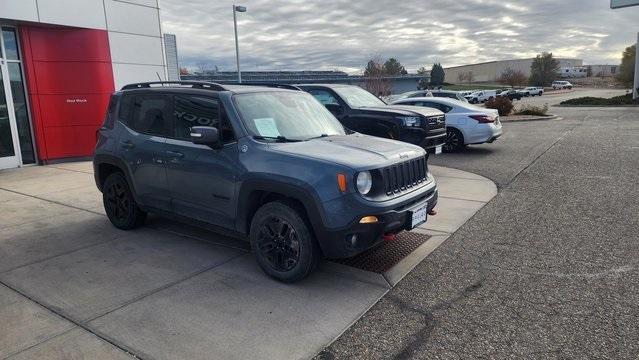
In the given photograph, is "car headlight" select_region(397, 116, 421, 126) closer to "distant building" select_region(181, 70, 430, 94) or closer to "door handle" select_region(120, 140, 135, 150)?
"door handle" select_region(120, 140, 135, 150)

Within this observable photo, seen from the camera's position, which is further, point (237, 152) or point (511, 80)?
point (511, 80)

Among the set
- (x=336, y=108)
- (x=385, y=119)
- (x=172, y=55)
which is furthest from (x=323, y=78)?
(x=385, y=119)

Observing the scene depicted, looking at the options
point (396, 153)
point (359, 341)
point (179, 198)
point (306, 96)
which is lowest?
point (359, 341)

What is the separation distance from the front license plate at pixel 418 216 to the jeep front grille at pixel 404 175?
243mm

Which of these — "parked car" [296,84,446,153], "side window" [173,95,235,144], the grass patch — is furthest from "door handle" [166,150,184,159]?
the grass patch

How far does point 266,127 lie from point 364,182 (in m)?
1.25

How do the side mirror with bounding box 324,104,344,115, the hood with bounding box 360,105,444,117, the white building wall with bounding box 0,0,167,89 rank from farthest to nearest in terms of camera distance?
the white building wall with bounding box 0,0,167,89 < the side mirror with bounding box 324,104,344,115 < the hood with bounding box 360,105,444,117

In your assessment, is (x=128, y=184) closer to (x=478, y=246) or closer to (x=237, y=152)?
(x=237, y=152)

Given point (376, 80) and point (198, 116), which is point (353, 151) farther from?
point (376, 80)

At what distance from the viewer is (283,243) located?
417cm

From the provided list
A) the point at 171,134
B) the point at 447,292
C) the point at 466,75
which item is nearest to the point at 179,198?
the point at 171,134

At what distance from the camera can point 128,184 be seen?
5.64m

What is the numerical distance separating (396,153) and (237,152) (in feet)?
4.98

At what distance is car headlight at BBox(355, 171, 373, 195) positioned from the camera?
12.6 ft
